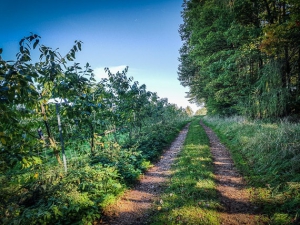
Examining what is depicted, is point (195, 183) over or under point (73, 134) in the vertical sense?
under

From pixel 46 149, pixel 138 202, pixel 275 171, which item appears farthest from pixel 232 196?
pixel 46 149

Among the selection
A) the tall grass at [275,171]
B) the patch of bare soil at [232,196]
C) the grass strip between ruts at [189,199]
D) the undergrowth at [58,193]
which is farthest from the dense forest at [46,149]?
the tall grass at [275,171]

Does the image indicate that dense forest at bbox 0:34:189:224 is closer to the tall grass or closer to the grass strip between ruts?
the grass strip between ruts

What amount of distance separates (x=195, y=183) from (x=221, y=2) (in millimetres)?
13212

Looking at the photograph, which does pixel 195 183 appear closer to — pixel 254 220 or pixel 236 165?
pixel 254 220

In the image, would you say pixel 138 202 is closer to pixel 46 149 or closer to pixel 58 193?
pixel 58 193

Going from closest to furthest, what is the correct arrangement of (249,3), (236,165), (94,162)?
1. (94,162)
2. (236,165)
3. (249,3)

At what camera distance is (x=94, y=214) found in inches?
140

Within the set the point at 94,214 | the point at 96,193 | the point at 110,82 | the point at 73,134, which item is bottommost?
the point at 94,214

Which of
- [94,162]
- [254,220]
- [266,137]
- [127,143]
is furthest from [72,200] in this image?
[266,137]

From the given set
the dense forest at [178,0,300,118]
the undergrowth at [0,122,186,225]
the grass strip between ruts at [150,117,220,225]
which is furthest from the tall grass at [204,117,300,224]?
the undergrowth at [0,122,186,225]

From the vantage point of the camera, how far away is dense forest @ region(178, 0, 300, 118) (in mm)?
7789

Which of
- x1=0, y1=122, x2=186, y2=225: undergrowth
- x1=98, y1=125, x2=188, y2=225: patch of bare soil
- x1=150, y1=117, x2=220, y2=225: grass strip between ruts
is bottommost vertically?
x1=98, y1=125, x2=188, y2=225: patch of bare soil

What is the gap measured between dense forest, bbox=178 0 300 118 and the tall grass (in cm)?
359
